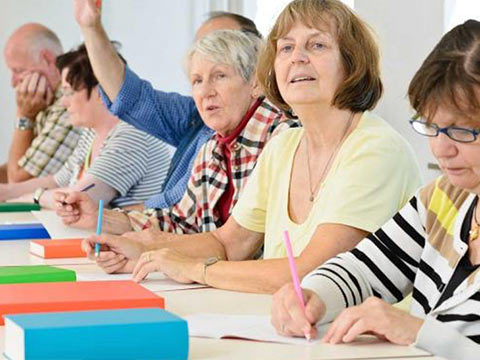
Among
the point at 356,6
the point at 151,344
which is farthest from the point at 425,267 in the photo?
the point at 356,6

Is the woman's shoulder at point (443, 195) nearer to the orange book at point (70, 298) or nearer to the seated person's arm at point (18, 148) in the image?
the orange book at point (70, 298)

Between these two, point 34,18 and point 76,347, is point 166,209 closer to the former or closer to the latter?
point 76,347

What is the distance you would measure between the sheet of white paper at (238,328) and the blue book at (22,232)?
1243mm

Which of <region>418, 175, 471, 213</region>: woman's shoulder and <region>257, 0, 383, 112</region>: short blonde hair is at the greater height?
<region>257, 0, 383, 112</region>: short blonde hair

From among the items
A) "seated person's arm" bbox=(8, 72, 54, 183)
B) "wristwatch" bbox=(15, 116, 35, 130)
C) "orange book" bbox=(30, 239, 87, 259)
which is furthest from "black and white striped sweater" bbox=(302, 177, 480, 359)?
"wristwatch" bbox=(15, 116, 35, 130)

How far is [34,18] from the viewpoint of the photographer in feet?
22.6

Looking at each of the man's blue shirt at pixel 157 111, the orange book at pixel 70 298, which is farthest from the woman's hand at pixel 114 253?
the man's blue shirt at pixel 157 111

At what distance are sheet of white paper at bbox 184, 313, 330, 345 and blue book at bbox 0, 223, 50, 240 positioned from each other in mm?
1243

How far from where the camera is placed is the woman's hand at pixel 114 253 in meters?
2.23

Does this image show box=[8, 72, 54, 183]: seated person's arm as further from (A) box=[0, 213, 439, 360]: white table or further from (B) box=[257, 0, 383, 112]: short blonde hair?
(A) box=[0, 213, 439, 360]: white table

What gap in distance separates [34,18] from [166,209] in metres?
4.09

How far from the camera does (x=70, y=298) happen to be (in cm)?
169

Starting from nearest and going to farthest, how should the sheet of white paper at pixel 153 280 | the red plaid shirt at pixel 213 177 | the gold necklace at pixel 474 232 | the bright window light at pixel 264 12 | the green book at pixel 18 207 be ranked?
the gold necklace at pixel 474 232, the sheet of white paper at pixel 153 280, the red plaid shirt at pixel 213 177, the green book at pixel 18 207, the bright window light at pixel 264 12

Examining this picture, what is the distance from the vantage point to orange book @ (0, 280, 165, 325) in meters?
1.64
